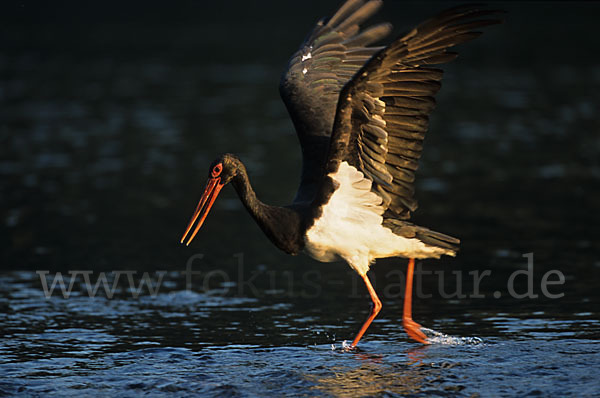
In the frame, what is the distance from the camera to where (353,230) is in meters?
9.23

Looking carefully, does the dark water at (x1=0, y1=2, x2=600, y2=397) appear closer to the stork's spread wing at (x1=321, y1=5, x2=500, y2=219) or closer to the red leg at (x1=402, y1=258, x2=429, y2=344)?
the red leg at (x1=402, y1=258, x2=429, y2=344)

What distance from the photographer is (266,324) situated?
10227 mm

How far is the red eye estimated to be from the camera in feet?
30.4

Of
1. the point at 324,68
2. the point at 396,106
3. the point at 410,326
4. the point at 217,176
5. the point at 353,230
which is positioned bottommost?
the point at 410,326

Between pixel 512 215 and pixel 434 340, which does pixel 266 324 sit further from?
pixel 512 215

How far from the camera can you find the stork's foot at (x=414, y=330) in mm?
9359

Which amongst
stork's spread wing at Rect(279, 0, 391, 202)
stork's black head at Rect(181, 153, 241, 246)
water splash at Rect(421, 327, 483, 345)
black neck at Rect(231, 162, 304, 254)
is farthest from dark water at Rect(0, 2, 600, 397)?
stork's spread wing at Rect(279, 0, 391, 202)

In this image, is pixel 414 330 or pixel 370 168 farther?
pixel 414 330

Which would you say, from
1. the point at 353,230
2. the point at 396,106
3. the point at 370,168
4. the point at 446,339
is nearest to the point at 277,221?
the point at 353,230

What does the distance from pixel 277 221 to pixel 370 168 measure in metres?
0.94

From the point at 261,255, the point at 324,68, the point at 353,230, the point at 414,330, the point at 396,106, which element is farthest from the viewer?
the point at 261,255

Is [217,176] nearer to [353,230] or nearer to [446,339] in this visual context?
[353,230]

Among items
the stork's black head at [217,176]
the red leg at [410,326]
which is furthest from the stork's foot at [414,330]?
the stork's black head at [217,176]

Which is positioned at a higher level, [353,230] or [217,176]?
[217,176]
